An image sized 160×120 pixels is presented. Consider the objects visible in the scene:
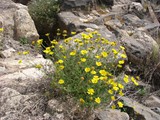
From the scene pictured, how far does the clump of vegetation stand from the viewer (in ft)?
23.1

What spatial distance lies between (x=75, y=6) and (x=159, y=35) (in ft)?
7.16

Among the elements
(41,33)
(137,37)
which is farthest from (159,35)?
(41,33)

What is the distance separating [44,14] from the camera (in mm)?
7082

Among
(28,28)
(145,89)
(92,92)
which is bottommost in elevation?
(145,89)

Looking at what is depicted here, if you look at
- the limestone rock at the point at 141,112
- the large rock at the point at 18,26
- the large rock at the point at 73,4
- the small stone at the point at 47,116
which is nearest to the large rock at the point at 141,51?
the limestone rock at the point at 141,112

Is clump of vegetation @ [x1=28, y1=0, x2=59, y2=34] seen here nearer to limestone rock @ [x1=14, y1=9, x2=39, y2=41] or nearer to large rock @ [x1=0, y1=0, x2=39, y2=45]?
large rock @ [x1=0, y1=0, x2=39, y2=45]

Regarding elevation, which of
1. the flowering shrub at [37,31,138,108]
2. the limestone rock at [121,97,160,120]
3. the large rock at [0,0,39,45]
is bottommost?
the limestone rock at [121,97,160,120]

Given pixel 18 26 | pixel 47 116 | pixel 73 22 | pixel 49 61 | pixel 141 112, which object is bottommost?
pixel 141 112

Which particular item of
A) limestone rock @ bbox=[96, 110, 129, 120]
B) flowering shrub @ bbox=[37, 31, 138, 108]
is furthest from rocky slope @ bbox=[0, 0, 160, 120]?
flowering shrub @ bbox=[37, 31, 138, 108]

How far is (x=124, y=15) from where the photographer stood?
7535 millimetres

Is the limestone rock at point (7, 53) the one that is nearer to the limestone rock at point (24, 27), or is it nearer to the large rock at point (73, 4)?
the limestone rock at point (24, 27)

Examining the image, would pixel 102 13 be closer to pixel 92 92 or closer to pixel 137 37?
pixel 137 37

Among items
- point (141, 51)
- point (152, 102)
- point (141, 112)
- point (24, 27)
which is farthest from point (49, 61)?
point (141, 51)

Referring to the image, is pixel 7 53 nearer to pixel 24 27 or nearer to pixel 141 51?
pixel 24 27
